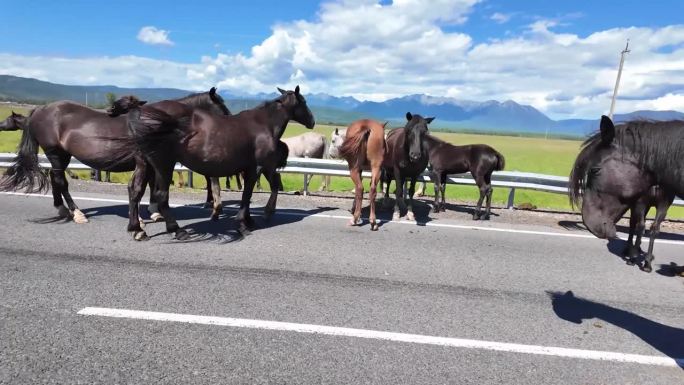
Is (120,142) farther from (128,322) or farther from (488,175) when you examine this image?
(488,175)

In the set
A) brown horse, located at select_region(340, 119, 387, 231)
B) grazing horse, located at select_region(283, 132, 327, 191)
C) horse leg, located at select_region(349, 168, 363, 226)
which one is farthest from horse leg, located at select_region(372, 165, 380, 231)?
grazing horse, located at select_region(283, 132, 327, 191)

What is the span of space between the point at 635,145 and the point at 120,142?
259 inches

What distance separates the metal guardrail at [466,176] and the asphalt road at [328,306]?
2.93 meters

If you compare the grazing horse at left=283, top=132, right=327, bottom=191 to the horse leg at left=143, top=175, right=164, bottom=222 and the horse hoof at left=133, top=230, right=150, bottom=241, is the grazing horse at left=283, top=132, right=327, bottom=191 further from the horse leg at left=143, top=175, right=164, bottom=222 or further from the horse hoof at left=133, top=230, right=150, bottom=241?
the horse hoof at left=133, top=230, right=150, bottom=241

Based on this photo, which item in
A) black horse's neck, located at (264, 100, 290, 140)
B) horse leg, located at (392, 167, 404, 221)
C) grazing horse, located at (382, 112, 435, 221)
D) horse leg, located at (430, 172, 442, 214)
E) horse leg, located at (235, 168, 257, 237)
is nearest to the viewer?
horse leg, located at (235, 168, 257, 237)

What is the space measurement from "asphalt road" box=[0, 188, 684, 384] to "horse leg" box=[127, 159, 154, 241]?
0.52ft

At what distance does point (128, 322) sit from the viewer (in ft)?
11.9

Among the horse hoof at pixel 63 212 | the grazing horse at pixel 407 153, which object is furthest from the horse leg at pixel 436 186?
Result: the horse hoof at pixel 63 212

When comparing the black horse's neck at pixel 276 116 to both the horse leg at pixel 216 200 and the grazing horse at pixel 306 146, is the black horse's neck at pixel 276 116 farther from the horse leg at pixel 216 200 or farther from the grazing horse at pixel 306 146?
the grazing horse at pixel 306 146

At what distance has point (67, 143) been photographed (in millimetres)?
6816

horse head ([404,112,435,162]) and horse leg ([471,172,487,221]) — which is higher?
horse head ([404,112,435,162])

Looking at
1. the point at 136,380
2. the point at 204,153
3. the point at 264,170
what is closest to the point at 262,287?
the point at 136,380

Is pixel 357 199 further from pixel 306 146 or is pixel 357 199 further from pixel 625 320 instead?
pixel 306 146

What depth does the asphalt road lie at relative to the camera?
123 inches
